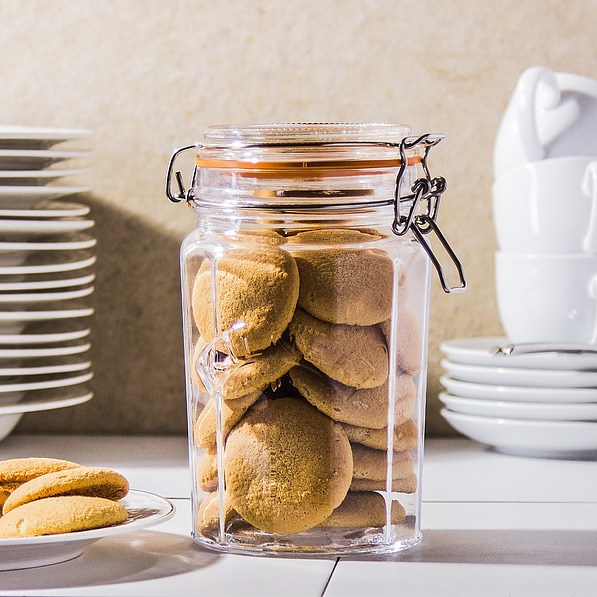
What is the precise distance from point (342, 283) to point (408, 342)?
2.9 inches

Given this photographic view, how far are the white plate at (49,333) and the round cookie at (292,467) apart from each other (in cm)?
45

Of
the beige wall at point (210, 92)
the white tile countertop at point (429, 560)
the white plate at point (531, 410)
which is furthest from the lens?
the beige wall at point (210, 92)

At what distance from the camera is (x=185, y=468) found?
993mm

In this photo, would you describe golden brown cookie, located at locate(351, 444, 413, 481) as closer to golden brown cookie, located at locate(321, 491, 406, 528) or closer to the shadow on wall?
golden brown cookie, located at locate(321, 491, 406, 528)

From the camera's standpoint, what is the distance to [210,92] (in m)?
1.17

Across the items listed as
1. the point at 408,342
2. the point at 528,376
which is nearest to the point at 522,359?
the point at 528,376

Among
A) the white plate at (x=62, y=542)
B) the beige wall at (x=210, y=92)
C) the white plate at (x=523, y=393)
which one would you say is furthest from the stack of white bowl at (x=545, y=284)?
the white plate at (x=62, y=542)

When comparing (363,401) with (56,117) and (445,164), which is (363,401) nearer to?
(445,164)

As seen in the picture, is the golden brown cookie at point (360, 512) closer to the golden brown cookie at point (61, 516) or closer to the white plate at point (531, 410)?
the golden brown cookie at point (61, 516)

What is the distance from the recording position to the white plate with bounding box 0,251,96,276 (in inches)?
40.1

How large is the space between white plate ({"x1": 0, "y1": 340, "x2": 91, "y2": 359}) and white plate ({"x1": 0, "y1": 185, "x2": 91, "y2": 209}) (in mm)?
139

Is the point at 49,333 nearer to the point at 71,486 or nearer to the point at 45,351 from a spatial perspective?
the point at 45,351

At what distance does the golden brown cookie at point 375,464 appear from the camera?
648 mm

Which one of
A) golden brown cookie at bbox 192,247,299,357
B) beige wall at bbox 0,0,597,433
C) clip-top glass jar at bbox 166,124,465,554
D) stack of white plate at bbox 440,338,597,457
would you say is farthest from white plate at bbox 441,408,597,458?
golden brown cookie at bbox 192,247,299,357
